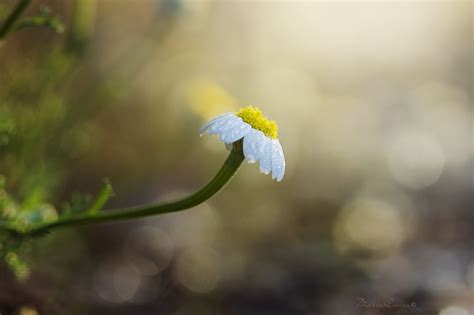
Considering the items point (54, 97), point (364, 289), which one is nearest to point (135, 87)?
point (54, 97)

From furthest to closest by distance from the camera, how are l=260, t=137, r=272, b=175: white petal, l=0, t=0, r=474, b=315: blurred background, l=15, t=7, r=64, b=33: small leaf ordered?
l=0, t=0, r=474, b=315: blurred background → l=15, t=7, r=64, b=33: small leaf → l=260, t=137, r=272, b=175: white petal

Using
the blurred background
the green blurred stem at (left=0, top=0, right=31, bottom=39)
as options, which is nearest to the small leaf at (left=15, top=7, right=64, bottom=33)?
the green blurred stem at (left=0, top=0, right=31, bottom=39)

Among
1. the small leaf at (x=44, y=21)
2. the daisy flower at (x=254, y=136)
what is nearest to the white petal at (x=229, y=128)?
the daisy flower at (x=254, y=136)

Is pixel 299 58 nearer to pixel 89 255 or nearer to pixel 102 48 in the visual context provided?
pixel 102 48

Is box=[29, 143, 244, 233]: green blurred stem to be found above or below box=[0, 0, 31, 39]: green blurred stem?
below

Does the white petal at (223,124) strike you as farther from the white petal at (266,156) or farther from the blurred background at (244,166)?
the blurred background at (244,166)

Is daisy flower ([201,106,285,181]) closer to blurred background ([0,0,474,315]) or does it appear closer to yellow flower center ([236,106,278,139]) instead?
yellow flower center ([236,106,278,139])

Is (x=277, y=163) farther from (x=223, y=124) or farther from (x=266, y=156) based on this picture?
(x=223, y=124)
